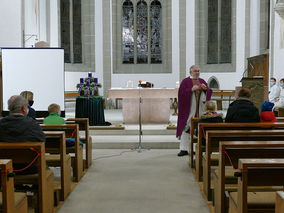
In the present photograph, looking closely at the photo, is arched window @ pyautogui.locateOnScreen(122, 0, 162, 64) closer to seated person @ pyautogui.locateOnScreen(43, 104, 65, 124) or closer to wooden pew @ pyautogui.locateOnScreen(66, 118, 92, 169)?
wooden pew @ pyautogui.locateOnScreen(66, 118, 92, 169)

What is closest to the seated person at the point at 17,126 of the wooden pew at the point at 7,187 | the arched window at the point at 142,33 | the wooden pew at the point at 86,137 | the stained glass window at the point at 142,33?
the wooden pew at the point at 7,187

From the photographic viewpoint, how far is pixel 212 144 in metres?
4.21

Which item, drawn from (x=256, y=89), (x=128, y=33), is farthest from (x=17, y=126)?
(x=128, y=33)

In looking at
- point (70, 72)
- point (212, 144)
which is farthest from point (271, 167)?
point (70, 72)

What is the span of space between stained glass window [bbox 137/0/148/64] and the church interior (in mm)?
42

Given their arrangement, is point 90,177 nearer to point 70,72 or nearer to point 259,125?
point 259,125

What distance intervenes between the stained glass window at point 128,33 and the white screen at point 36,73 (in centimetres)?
833

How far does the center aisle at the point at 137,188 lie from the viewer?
3.86 meters

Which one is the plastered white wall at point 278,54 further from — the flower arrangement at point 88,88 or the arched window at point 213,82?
the flower arrangement at point 88,88

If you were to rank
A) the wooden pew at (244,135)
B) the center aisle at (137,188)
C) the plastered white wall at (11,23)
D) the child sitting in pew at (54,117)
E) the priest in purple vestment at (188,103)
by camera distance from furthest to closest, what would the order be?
the plastered white wall at (11,23), the priest in purple vestment at (188,103), the child sitting in pew at (54,117), the center aisle at (137,188), the wooden pew at (244,135)

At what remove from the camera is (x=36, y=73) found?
7.23 m

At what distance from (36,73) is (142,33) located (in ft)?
29.5

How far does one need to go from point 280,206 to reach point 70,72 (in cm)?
1309

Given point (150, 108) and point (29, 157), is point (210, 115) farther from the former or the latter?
point (150, 108)
